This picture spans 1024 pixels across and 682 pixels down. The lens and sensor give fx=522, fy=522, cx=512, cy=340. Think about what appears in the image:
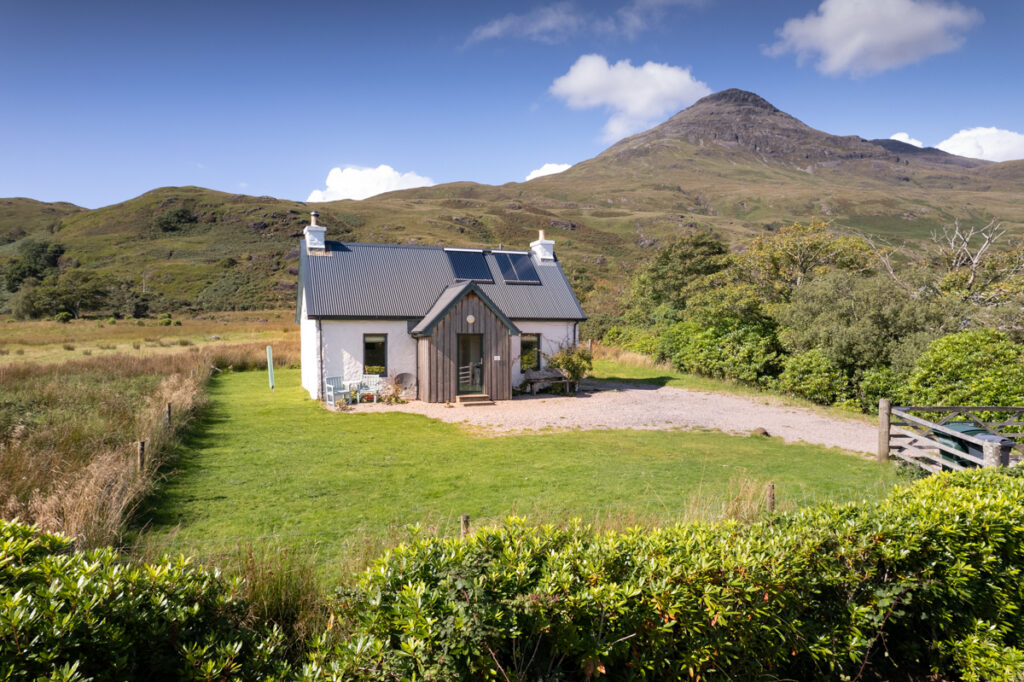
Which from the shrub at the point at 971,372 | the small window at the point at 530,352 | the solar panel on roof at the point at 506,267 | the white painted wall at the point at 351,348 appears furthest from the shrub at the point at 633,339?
the shrub at the point at 971,372

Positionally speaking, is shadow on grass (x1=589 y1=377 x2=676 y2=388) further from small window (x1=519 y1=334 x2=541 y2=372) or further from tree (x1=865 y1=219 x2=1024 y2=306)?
tree (x1=865 y1=219 x2=1024 y2=306)

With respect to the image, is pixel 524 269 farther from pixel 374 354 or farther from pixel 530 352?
pixel 374 354

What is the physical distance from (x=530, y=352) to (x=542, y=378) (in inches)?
59.5

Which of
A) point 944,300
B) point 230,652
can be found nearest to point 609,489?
point 230,652

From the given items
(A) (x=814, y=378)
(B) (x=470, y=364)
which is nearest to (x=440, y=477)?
(B) (x=470, y=364)

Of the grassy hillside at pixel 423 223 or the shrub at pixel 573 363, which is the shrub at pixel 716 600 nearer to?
the shrub at pixel 573 363

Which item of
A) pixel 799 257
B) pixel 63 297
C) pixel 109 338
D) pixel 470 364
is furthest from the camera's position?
pixel 63 297

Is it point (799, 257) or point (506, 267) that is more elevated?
point (799, 257)

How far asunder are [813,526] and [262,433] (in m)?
12.2

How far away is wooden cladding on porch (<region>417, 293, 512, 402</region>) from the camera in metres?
17.8

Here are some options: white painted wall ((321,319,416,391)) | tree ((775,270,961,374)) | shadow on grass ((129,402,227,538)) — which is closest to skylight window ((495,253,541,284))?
white painted wall ((321,319,416,391))

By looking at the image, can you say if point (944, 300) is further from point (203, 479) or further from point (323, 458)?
point (203, 479)

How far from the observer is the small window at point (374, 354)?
18.5 m

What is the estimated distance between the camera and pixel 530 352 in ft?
68.3
